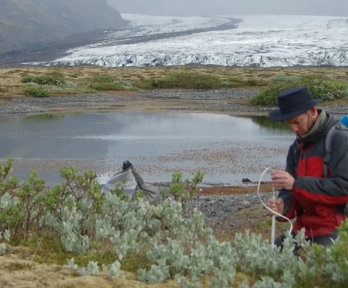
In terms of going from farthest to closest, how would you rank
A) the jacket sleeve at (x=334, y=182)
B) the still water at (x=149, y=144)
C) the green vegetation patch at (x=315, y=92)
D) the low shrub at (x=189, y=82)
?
the low shrub at (x=189, y=82) < the green vegetation patch at (x=315, y=92) < the still water at (x=149, y=144) < the jacket sleeve at (x=334, y=182)

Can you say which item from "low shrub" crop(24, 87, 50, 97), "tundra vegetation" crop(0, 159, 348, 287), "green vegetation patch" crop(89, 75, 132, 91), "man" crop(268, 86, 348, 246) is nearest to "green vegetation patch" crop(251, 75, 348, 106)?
"green vegetation patch" crop(89, 75, 132, 91)

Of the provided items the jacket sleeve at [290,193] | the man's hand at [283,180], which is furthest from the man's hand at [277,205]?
the man's hand at [283,180]

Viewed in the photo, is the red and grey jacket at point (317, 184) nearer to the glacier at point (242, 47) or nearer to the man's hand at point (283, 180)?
the man's hand at point (283, 180)

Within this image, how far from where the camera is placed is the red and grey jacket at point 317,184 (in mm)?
3771

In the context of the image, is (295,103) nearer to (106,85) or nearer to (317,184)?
(317,184)

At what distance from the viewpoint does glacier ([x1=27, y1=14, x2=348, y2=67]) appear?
79.6 m

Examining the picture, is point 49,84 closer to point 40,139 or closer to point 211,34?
point 40,139

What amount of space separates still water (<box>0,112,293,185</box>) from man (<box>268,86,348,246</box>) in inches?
365

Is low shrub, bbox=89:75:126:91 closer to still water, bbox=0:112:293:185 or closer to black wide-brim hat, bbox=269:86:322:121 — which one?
still water, bbox=0:112:293:185

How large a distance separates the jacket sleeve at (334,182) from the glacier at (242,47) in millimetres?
75298

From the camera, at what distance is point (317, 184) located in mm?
3801

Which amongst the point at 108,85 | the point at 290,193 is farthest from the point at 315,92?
the point at 290,193

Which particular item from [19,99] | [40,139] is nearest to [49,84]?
[19,99]

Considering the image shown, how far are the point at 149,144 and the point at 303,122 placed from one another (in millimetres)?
14757
